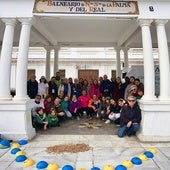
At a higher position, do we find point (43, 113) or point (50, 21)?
point (50, 21)

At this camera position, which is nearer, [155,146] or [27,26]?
[155,146]

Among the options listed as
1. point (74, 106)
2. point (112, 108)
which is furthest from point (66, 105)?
point (112, 108)

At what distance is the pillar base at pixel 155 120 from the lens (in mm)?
7520

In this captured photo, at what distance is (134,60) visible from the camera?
23328 millimetres

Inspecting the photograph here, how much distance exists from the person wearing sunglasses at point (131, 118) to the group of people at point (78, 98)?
36.7 inches

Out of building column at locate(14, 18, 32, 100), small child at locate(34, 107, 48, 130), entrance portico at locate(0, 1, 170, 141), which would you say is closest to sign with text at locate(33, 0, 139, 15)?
entrance portico at locate(0, 1, 170, 141)

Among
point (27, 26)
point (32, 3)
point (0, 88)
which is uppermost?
point (32, 3)

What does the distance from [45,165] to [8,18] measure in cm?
464

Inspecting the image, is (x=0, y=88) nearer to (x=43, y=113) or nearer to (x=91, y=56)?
(x=43, y=113)

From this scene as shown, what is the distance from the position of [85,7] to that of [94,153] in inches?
167

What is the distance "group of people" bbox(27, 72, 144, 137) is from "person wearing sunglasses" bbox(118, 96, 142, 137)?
3.06ft

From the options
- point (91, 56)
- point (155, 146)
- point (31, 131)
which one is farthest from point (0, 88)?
point (91, 56)

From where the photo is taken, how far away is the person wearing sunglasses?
7766 mm

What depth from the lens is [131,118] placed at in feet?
25.7
